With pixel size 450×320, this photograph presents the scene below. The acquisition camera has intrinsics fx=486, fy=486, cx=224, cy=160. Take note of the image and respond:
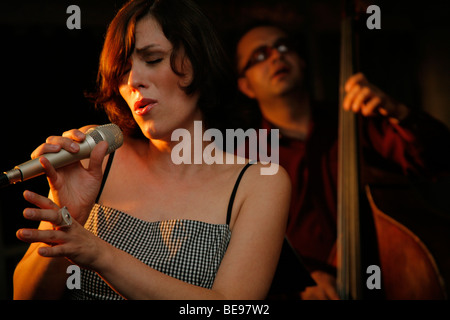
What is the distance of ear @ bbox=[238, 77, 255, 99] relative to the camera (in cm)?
231

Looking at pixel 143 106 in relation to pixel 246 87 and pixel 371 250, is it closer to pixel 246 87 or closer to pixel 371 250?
pixel 371 250

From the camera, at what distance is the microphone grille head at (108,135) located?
1021 millimetres

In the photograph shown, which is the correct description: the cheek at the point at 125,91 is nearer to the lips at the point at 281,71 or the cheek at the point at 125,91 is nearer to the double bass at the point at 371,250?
the double bass at the point at 371,250

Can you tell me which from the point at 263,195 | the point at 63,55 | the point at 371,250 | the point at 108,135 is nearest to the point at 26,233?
the point at 108,135

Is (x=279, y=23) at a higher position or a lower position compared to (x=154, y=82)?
higher

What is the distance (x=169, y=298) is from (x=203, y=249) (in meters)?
0.22

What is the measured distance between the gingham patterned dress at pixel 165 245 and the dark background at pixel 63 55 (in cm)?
74

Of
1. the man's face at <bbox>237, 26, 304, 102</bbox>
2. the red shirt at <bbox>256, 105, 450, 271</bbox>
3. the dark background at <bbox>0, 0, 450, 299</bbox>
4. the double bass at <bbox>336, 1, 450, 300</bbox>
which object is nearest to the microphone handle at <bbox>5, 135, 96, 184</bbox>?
the dark background at <bbox>0, 0, 450, 299</bbox>

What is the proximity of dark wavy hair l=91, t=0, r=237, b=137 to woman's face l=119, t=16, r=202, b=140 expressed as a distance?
0.02 m

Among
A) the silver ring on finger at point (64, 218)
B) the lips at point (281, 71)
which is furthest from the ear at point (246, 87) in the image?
the silver ring on finger at point (64, 218)

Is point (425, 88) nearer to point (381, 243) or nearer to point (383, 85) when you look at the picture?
point (383, 85)

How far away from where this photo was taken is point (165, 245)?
122cm
